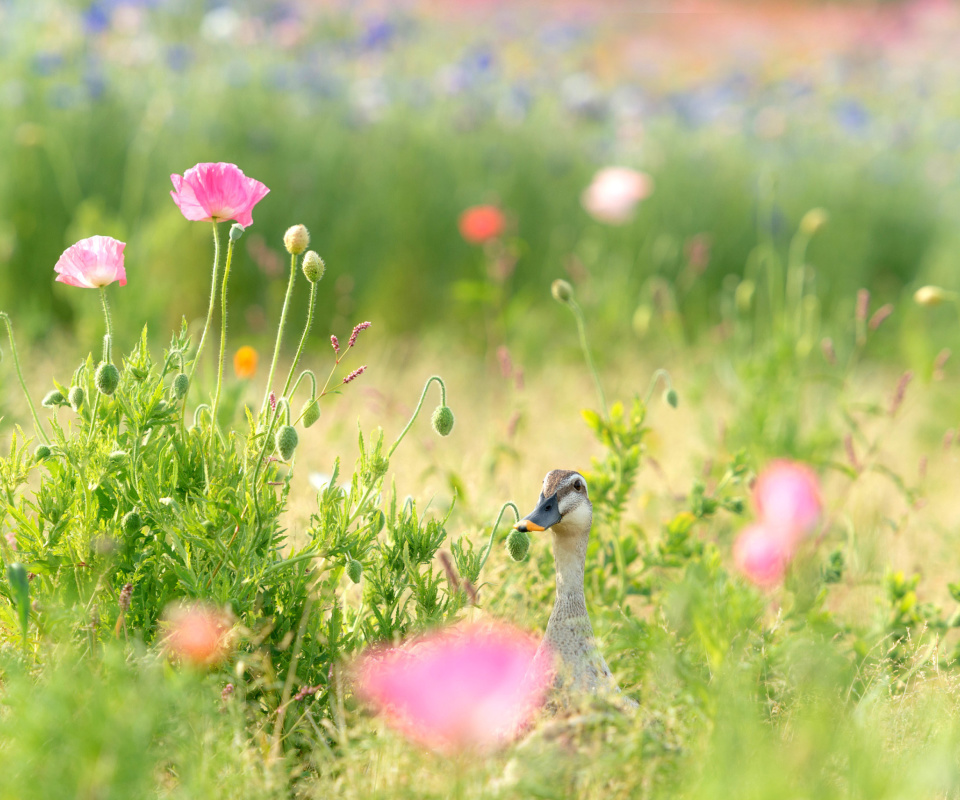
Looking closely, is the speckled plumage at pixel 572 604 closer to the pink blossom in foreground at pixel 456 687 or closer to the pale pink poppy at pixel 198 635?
the pink blossom in foreground at pixel 456 687

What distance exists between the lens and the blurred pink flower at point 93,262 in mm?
1466

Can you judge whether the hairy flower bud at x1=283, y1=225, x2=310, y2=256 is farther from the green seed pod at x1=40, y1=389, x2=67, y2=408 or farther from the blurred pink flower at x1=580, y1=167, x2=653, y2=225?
the blurred pink flower at x1=580, y1=167, x2=653, y2=225

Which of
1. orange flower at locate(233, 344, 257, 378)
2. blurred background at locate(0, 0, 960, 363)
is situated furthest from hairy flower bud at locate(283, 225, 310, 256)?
blurred background at locate(0, 0, 960, 363)

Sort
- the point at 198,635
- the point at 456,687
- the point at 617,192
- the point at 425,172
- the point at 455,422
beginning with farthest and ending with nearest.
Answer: the point at 425,172, the point at 617,192, the point at 455,422, the point at 198,635, the point at 456,687

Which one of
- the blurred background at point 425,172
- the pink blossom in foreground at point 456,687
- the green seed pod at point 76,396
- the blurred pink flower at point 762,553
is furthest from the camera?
the blurred background at point 425,172

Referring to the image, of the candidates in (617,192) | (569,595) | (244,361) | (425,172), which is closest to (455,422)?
(244,361)

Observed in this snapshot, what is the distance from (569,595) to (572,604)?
0.01 metres

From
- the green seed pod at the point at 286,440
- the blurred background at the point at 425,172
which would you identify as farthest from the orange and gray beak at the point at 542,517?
the blurred background at the point at 425,172

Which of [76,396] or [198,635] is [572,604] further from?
[76,396]

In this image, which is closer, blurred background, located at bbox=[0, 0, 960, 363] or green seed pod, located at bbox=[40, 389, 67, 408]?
green seed pod, located at bbox=[40, 389, 67, 408]

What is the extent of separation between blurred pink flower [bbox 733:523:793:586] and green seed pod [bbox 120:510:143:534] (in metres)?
1.05

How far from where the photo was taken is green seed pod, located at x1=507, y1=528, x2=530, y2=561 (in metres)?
1.51

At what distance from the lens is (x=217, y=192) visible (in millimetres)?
1442

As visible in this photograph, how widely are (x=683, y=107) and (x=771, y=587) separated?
5.07m
